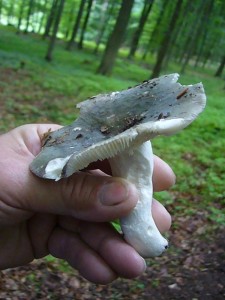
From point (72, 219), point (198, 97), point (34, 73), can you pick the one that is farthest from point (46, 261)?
point (34, 73)

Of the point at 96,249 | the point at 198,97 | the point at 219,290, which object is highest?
the point at 198,97

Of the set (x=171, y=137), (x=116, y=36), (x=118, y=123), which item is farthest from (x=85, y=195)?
(x=116, y=36)

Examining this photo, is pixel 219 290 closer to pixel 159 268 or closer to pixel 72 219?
pixel 159 268

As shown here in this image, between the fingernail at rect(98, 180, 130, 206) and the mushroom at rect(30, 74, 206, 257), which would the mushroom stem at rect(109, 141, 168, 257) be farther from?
the fingernail at rect(98, 180, 130, 206)

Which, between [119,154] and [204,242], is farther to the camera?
[204,242]

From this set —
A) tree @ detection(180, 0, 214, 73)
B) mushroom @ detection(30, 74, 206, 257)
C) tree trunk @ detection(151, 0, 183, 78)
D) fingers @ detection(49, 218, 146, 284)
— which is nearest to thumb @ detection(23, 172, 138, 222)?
mushroom @ detection(30, 74, 206, 257)

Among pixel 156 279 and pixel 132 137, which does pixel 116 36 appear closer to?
pixel 156 279
